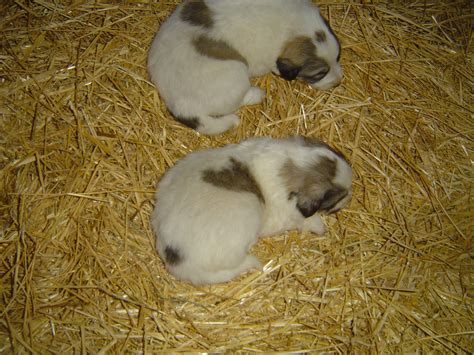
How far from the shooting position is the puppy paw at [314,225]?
320 centimetres

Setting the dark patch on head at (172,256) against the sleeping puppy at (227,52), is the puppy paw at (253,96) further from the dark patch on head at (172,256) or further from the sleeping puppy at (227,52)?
the dark patch on head at (172,256)

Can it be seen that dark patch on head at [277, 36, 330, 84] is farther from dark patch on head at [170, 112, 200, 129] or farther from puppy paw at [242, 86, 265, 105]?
dark patch on head at [170, 112, 200, 129]

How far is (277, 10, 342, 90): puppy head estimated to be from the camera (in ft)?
11.0

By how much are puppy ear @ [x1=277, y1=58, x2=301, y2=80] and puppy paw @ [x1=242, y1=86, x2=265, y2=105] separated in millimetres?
293

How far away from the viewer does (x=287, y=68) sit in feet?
11.4

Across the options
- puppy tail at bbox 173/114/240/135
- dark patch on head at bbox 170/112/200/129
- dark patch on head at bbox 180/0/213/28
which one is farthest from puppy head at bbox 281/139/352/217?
dark patch on head at bbox 180/0/213/28

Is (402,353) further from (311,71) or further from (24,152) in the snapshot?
(24,152)

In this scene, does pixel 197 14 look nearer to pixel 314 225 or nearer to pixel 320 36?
pixel 320 36

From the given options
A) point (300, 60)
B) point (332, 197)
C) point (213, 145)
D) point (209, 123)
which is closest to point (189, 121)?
point (209, 123)

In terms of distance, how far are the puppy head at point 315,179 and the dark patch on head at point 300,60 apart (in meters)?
0.96

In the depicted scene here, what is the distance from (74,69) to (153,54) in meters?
1.04

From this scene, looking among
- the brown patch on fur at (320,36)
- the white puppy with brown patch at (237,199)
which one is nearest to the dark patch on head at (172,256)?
the white puppy with brown patch at (237,199)

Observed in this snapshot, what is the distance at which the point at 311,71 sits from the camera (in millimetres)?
3492

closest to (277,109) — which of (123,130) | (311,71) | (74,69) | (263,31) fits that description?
(311,71)
